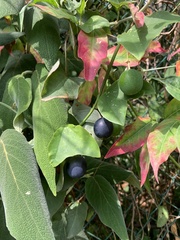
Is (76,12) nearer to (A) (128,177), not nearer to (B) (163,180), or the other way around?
(A) (128,177)

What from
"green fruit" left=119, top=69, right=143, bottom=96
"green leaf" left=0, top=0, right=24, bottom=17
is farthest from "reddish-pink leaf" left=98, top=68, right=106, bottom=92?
"green leaf" left=0, top=0, right=24, bottom=17

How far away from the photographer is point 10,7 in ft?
2.95

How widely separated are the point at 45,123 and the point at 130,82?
18 centimetres

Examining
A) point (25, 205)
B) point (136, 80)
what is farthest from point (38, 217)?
point (136, 80)

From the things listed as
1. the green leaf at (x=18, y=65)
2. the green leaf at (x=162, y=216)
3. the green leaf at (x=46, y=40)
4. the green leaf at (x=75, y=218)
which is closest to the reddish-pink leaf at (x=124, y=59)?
the green leaf at (x=46, y=40)

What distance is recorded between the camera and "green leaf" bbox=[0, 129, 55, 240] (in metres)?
Answer: 0.77

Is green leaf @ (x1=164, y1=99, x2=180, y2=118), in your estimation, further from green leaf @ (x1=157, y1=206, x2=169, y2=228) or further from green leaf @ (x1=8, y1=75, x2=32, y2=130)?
green leaf @ (x1=157, y1=206, x2=169, y2=228)

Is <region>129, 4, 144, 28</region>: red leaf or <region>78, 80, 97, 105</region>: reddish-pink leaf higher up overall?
<region>129, 4, 144, 28</region>: red leaf

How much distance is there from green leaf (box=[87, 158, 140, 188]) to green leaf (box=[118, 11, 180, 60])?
34 cm

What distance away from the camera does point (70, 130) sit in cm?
90

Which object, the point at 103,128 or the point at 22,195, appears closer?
the point at 22,195

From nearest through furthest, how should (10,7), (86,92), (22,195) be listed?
(22,195) < (10,7) < (86,92)

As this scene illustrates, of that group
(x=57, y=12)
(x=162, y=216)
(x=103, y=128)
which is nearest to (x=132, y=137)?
(x=103, y=128)

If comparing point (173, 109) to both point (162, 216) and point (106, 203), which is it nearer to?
point (106, 203)
